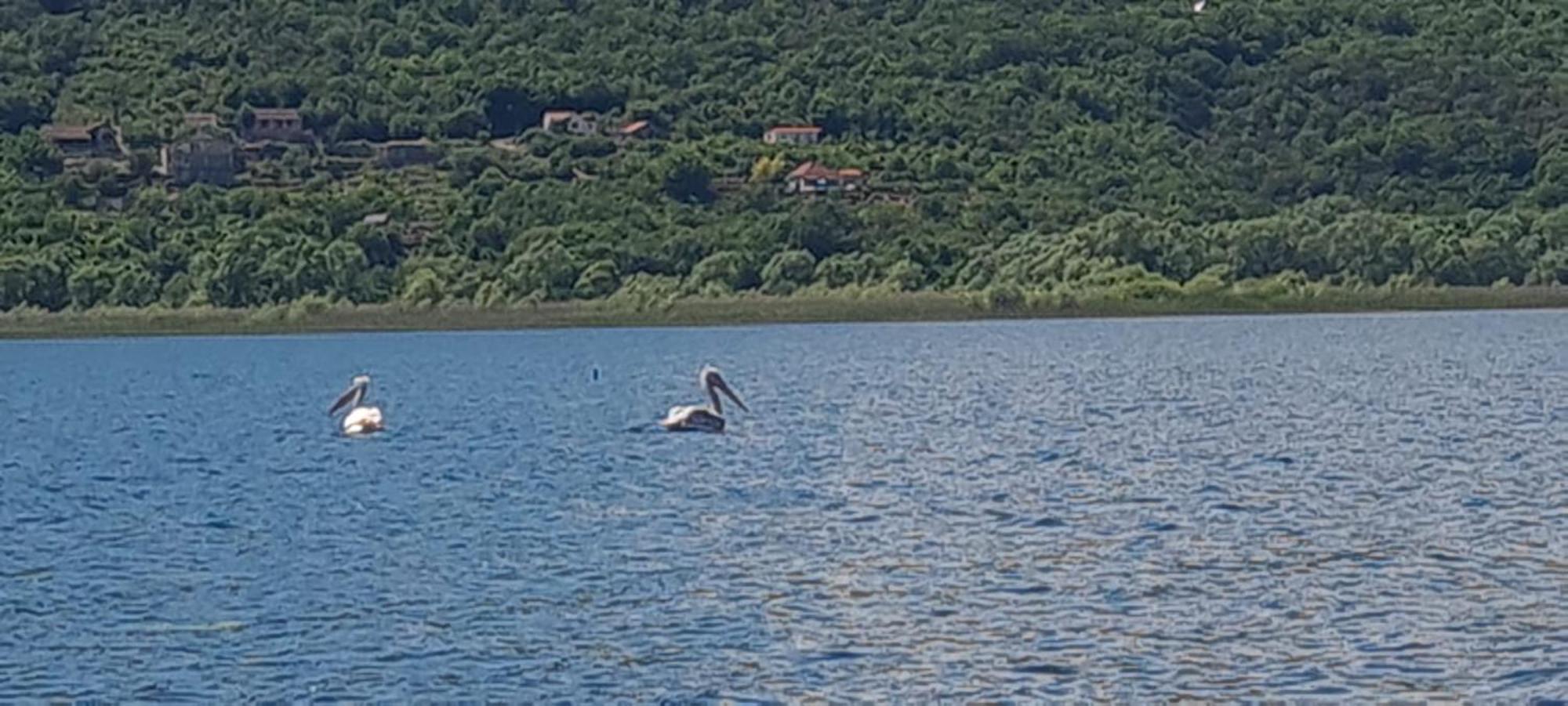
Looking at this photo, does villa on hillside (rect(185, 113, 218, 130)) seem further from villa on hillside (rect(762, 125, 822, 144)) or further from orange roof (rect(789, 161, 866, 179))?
orange roof (rect(789, 161, 866, 179))

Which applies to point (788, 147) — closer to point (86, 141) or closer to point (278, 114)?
point (278, 114)

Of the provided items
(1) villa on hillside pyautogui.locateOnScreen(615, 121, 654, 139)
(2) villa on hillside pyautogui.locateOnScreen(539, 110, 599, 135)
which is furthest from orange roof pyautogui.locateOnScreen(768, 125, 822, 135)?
(2) villa on hillside pyautogui.locateOnScreen(539, 110, 599, 135)

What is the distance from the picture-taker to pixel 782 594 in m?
21.8

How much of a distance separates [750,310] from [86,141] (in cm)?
3106

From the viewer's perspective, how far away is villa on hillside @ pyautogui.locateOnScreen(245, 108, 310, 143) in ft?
365

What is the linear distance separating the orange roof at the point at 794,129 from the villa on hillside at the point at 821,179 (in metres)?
7.35

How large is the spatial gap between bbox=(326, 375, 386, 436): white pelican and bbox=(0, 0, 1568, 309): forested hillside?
153 feet

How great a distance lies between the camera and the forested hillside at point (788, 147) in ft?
303

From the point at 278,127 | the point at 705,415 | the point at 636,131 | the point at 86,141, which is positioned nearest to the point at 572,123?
the point at 636,131

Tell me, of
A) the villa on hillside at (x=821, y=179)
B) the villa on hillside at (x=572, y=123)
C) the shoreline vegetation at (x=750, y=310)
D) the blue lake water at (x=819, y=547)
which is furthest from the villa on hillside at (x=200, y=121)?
the blue lake water at (x=819, y=547)

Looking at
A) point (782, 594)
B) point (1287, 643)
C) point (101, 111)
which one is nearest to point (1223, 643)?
point (1287, 643)

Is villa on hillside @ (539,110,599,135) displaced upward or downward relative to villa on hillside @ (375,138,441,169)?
upward

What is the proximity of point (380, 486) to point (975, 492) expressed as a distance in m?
7.75

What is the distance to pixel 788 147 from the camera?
10862 cm
